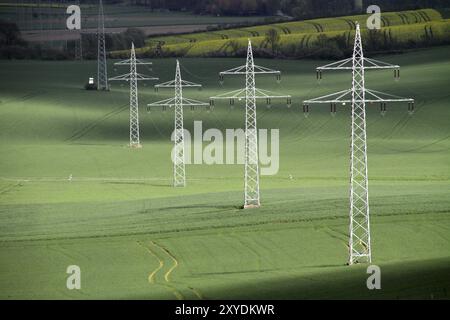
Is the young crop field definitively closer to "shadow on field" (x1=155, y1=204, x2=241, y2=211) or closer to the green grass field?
the green grass field

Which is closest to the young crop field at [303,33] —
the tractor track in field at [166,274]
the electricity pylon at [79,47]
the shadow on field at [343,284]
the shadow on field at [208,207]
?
the electricity pylon at [79,47]

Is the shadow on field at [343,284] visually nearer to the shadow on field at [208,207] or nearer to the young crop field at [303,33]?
the shadow on field at [208,207]

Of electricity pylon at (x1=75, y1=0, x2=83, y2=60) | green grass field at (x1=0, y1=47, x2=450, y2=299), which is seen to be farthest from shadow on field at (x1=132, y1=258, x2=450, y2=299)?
electricity pylon at (x1=75, y1=0, x2=83, y2=60)

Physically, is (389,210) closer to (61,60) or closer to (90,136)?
(90,136)

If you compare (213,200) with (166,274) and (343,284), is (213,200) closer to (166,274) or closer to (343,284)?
(166,274)

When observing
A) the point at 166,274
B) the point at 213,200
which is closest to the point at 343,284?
the point at 166,274
